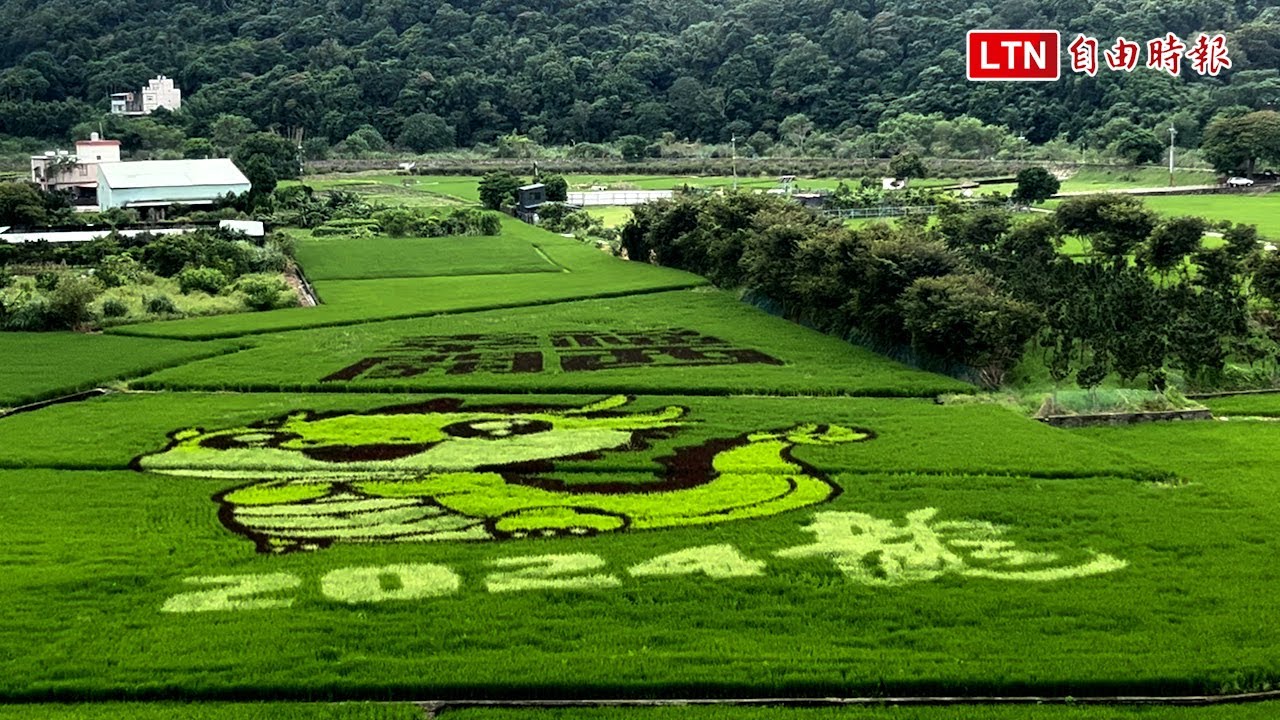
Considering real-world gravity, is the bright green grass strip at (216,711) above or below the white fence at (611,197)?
below

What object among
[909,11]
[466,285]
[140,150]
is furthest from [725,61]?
[466,285]

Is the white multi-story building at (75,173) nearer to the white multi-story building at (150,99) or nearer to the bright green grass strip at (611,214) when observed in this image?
the bright green grass strip at (611,214)

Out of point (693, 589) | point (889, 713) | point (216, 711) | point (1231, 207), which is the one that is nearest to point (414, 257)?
point (1231, 207)

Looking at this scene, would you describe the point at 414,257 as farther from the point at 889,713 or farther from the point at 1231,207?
the point at 889,713

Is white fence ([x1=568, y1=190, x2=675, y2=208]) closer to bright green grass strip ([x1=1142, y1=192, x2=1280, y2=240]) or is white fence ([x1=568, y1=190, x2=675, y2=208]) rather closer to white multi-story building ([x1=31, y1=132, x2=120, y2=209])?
white multi-story building ([x1=31, y1=132, x2=120, y2=209])

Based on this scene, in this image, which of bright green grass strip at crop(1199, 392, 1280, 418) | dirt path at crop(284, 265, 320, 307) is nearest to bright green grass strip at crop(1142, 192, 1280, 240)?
bright green grass strip at crop(1199, 392, 1280, 418)

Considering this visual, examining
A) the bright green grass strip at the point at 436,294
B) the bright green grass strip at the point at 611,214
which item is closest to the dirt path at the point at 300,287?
the bright green grass strip at the point at 436,294

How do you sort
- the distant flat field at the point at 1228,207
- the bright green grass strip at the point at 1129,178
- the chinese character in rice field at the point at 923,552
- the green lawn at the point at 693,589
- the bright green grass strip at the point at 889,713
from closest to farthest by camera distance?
the bright green grass strip at the point at 889,713 → the green lawn at the point at 693,589 → the chinese character in rice field at the point at 923,552 → the distant flat field at the point at 1228,207 → the bright green grass strip at the point at 1129,178

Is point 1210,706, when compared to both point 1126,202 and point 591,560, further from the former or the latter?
point 1126,202
